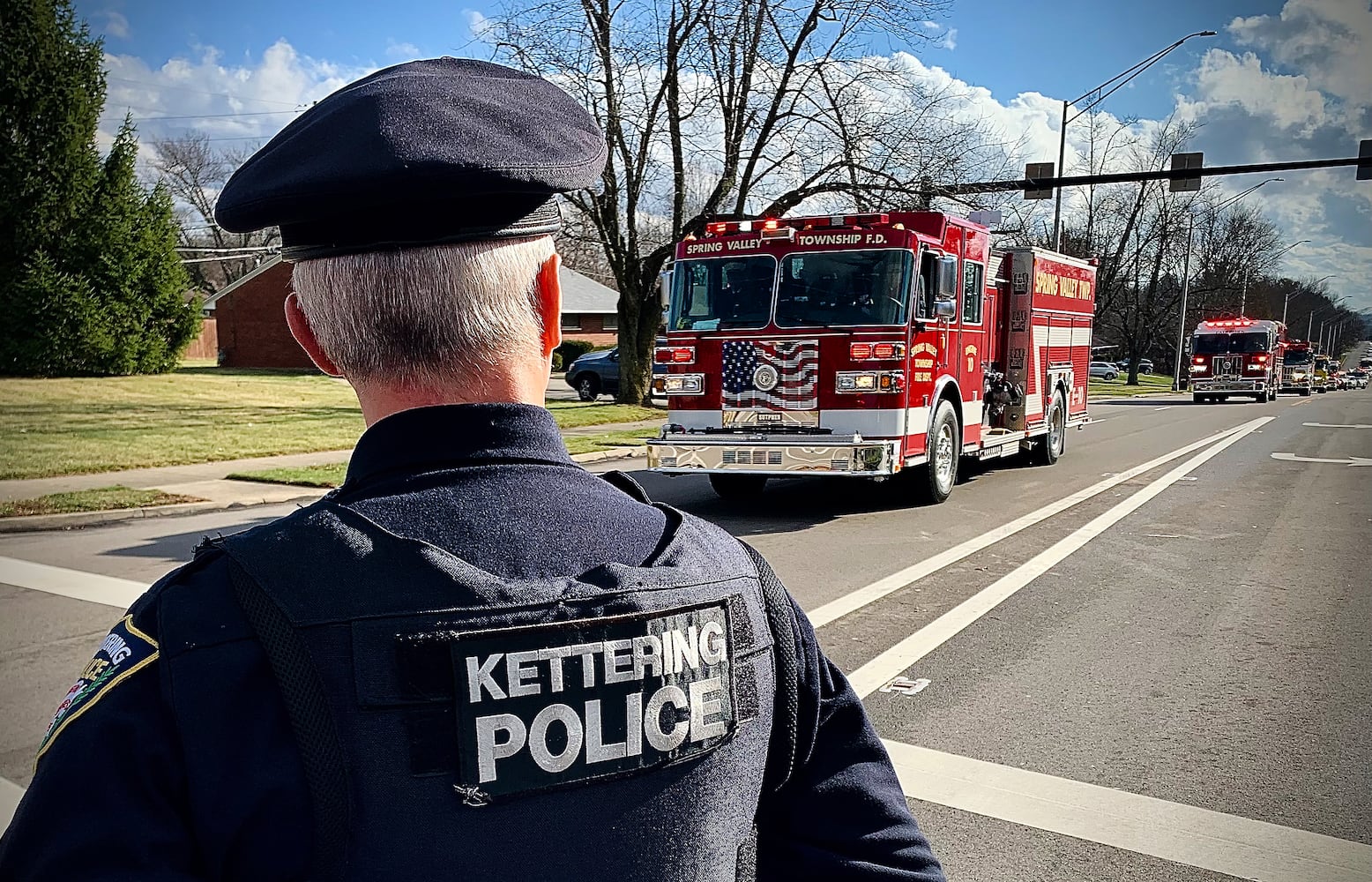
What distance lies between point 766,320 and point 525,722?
998cm

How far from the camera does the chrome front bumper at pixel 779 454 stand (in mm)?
10445

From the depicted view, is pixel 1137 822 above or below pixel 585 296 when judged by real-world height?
below

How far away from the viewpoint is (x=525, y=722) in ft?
3.82

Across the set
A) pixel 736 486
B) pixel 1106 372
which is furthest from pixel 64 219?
pixel 1106 372

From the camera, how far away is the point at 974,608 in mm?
7000

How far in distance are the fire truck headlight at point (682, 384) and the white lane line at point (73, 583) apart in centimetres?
536

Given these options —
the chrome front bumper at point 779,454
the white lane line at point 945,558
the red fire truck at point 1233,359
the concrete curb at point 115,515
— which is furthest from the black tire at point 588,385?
the red fire truck at point 1233,359

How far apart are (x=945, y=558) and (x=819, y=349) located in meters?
2.94

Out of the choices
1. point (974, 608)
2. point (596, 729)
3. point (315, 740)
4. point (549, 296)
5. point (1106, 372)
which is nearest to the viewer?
point (315, 740)

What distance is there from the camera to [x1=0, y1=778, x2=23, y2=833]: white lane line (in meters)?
3.96

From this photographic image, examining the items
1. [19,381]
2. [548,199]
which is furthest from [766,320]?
[19,381]

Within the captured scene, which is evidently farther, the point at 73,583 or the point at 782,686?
the point at 73,583

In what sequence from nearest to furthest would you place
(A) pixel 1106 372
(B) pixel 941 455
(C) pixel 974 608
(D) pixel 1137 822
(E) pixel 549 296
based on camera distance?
1. (E) pixel 549 296
2. (D) pixel 1137 822
3. (C) pixel 974 608
4. (B) pixel 941 455
5. (A) pixel 1106 372

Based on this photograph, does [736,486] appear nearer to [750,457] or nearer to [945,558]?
[750,457]
